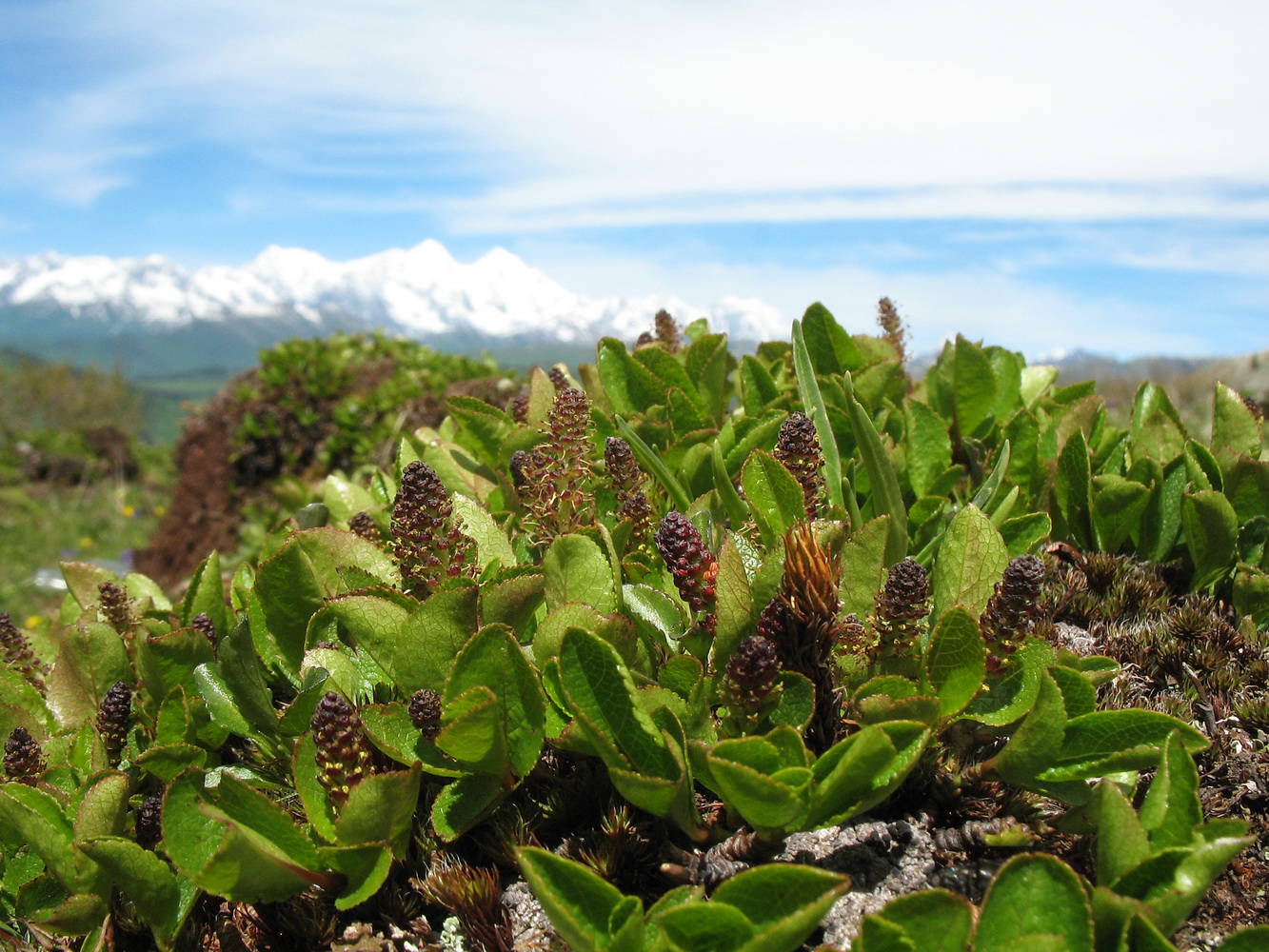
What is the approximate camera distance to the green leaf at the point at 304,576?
214cm

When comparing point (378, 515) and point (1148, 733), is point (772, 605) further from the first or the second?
point (378, 515)

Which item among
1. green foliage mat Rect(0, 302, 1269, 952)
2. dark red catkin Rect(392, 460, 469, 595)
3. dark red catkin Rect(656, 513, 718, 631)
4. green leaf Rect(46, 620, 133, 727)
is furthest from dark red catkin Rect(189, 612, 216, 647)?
dark red catkin Rect(656, 513, 718, 631)

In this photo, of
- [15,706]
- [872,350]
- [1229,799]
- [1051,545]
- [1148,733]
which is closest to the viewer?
[1148,733]

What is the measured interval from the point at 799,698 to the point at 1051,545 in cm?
150

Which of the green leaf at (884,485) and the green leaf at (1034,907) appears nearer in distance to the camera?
the green leaf at (1034,907)

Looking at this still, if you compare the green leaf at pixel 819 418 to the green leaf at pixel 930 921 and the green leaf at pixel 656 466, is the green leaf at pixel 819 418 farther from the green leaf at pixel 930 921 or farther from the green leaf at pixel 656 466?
the green leaf at pixel 930 921

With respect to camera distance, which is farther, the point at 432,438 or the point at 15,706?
the point at 432,438

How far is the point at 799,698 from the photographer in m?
1.70

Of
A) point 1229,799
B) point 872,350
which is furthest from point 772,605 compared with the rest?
point 872,350

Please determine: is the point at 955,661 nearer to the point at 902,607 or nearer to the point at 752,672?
the point at 902,607

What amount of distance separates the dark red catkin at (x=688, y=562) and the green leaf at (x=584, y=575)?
157 mm

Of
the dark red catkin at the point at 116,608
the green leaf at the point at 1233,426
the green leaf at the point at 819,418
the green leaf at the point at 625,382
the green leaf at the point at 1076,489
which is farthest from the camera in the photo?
the green leaf at the point at 625,382

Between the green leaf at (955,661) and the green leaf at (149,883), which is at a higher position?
the green leaf at (955,661)

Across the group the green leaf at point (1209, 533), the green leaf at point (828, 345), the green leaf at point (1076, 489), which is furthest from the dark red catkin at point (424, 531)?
the green leaf at point (1209, 533)
